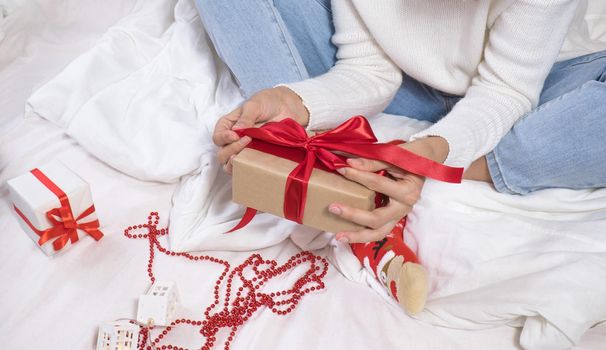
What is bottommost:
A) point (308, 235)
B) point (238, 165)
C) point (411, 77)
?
point (308, 235)

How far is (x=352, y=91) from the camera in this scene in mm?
955

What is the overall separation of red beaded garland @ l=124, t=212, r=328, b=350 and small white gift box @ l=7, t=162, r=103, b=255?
9 centimetres

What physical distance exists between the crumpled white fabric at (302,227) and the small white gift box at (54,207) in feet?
0.49

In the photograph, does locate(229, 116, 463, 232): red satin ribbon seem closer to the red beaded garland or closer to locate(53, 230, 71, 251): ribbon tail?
the red beaded garland

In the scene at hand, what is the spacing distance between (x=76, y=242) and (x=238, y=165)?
0.39 m

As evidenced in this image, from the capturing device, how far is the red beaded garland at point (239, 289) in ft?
2.59

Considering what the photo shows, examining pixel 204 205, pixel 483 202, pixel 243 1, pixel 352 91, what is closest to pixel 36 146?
pixel 204 205

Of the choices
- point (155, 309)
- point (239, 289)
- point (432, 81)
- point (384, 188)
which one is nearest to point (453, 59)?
point (432, 81)

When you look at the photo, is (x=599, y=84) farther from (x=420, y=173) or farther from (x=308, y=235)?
(x=308, y=235)

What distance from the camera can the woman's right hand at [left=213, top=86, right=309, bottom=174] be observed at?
0.78 meters

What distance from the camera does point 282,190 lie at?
72 cm

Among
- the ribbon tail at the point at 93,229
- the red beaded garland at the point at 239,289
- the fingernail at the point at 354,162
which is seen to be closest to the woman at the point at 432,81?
the fingernail at the point at 354,162

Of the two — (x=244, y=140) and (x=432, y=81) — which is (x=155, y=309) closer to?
(x=244, y=140)

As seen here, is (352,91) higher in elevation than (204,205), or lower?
higher
